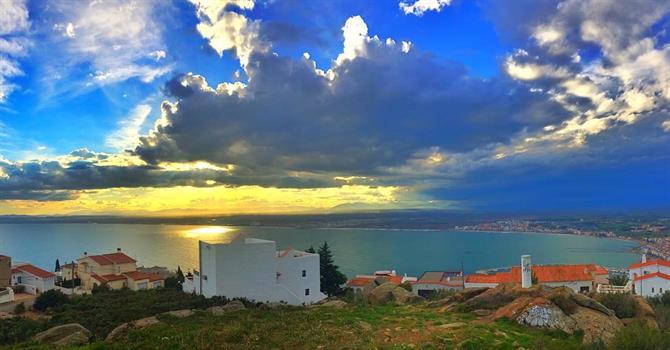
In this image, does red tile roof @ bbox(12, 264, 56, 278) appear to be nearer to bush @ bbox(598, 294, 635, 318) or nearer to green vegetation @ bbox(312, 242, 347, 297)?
green vegetation @ bbox(312, 242, 347, 297)

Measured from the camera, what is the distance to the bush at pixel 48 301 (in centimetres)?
2631

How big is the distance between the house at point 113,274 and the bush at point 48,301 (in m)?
8.80

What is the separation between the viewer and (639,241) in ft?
365

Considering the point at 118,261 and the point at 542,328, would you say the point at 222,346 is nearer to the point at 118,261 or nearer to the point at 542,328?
the point at 542,328

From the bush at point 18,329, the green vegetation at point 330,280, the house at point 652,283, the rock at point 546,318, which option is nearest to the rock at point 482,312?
the rock at point 546,318

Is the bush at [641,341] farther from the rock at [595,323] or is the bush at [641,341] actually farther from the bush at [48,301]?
the bush at [48,301]

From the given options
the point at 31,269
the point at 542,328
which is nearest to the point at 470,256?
the point at 31,269

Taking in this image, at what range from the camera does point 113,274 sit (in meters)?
38.3

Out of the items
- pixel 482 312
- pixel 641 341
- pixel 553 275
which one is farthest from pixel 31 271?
pixel 553 275

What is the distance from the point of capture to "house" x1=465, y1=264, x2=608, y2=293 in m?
33.9

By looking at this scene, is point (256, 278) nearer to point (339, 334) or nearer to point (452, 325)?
point (339, 334)

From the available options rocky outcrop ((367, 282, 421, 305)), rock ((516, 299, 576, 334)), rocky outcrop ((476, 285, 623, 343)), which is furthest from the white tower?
rock ((516, 299, 576, 334))

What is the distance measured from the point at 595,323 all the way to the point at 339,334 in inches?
315

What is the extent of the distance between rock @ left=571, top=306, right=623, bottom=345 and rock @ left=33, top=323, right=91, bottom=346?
14.8m
